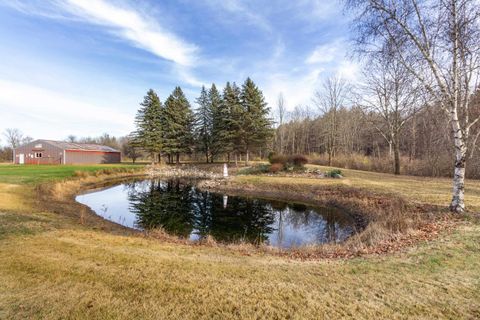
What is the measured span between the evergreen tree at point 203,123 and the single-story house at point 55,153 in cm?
1974

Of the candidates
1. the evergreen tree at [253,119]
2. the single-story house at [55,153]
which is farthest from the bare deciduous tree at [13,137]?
the evergreen tree at [253,119]

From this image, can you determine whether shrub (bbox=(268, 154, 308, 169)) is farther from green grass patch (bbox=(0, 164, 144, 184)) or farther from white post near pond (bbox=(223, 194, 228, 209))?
green grass patch (bbox=(0, 164, 144, 184))

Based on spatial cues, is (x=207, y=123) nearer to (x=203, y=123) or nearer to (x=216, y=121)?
(x=203, y=123)

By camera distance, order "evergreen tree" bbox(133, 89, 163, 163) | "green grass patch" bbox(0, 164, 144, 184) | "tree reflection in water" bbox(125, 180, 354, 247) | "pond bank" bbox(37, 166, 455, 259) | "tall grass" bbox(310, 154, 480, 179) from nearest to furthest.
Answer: "pond bank" bbox(37, 166, 455, 259) < "tree reflection in water" bbox(125, 180, 354, 247) < "green grass patch" bbox(0, 164, 144, 184) < "tall grass" bbox(310, 154, 480, 179) < "evergreen tree" bbox(133, 89, 163, 163)

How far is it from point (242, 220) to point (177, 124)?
95.6ft

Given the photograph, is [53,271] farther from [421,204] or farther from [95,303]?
[421,204]

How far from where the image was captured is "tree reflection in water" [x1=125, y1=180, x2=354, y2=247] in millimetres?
8781

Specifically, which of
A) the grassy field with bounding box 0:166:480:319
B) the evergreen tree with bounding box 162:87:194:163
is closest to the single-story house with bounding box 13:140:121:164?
the evergreen tree with bounding box 162:87:194:163

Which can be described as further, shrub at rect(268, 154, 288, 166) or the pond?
shrub at rect(268, 154, 288, 166)

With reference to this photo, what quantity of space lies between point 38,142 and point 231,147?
32888 mm

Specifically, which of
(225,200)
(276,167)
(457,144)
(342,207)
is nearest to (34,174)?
(225,200)

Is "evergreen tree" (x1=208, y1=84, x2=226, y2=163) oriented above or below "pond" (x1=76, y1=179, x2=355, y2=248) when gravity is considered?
above

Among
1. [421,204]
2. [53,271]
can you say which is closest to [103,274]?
Result: [53,271]

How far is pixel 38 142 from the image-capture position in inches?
1538
